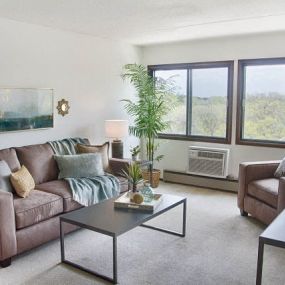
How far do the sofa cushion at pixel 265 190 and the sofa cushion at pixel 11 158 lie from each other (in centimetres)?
255

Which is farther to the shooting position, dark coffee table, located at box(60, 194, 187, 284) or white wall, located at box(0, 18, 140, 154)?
white wall, located at box(0, 18, 140, 154)

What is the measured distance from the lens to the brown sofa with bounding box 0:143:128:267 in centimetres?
271

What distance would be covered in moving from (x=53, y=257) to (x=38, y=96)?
200cm

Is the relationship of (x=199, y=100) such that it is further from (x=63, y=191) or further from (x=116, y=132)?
(x=63, y=191)

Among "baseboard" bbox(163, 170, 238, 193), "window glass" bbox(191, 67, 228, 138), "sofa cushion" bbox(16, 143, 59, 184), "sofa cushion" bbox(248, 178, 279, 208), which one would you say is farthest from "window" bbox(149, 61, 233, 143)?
"sofa cushion" bbox(16, 143, 59, 184)

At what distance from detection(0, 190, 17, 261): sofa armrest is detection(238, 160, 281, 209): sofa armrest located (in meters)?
2.49

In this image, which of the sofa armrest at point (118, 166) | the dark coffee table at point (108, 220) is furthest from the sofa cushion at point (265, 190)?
the sofa armrest at point (118, 166)

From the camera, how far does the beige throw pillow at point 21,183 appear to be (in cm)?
315

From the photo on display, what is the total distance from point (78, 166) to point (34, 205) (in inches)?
36.6

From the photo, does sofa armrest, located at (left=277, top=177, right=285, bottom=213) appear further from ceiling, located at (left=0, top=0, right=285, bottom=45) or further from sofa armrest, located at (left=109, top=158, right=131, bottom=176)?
sofa armrest, located at (left=109, top=158, right=131, bottom=176)

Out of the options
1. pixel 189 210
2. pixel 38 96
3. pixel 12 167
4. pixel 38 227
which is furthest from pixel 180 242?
pixel 38 96

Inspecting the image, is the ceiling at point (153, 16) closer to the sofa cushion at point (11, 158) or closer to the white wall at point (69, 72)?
the white wall at point (69, 72)

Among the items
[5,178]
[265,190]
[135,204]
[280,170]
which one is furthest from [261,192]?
[5,178]

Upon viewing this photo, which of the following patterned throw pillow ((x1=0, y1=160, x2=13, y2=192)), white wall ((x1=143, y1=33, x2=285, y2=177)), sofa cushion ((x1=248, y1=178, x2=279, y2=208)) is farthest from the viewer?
white wall ((x1=143, y1=33, x2=285, y2=177))
